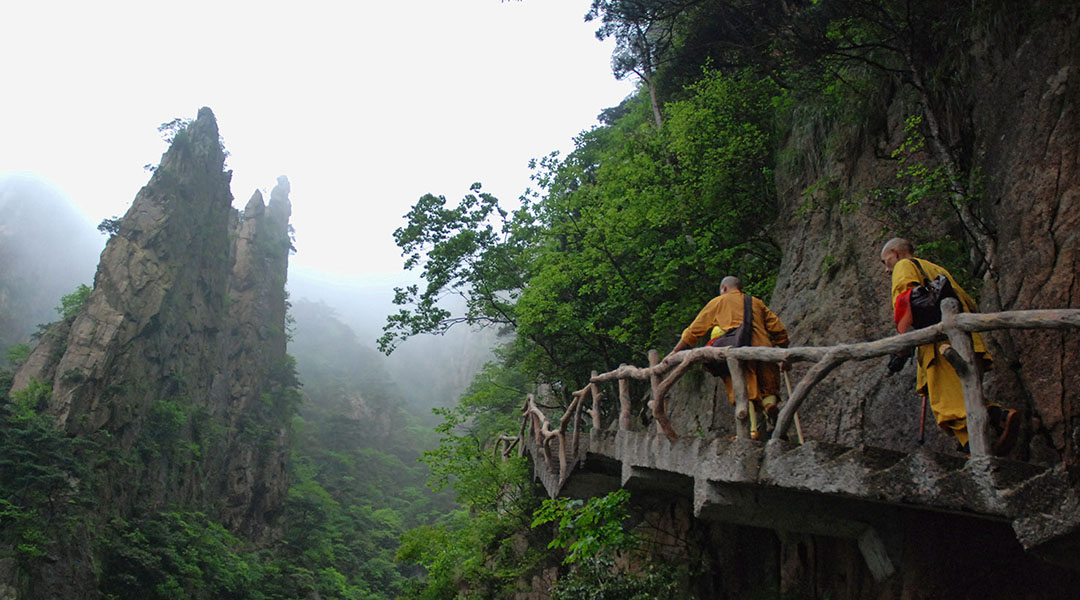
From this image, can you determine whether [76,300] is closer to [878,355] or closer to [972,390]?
[878,355]

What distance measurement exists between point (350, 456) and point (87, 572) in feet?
95.8

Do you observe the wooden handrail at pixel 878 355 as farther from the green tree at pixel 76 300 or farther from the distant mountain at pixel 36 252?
the distant mountain at pixel 36 252

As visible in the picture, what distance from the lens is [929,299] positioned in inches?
148

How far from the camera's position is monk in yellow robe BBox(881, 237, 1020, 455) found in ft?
10.6

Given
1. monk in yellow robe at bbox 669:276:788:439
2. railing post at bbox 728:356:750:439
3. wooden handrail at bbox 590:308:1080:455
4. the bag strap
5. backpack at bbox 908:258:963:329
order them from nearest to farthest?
wooden handrail at bbox 590:308:1080:455, backpack at bbox 908:258:963:329, the bag strap, railing post at bbox 728:356:750:439, monk in yellow robe at bbox 669:276:788:439

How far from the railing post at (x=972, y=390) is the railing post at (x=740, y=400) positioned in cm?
148

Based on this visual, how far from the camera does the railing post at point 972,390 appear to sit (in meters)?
2.87

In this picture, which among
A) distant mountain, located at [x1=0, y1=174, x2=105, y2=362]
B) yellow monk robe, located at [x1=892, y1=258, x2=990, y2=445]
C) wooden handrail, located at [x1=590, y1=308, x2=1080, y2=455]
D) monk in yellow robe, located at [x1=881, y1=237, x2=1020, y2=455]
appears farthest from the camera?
distant mountain, located at [x1=0, y1=174, x2=105, y2=362]

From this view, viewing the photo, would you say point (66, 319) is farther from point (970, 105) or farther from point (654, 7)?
point (970, 105)

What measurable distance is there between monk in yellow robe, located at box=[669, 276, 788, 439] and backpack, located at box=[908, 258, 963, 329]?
122cm

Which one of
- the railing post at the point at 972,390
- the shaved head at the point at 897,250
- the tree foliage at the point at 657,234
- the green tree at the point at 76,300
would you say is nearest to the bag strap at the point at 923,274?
the shaved head at the point at 897,250

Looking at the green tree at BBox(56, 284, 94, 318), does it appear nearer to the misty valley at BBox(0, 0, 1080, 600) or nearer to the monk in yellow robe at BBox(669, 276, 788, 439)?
the misty valley at BBox(0, 0, 1080, 600)

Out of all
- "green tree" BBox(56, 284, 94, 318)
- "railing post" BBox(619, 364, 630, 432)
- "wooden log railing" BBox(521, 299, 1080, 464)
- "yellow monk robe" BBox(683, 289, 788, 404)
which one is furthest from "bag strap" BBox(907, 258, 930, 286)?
"green tree" BBox(56, 284, 94, 318)

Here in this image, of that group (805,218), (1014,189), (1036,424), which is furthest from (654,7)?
(1036,424)
